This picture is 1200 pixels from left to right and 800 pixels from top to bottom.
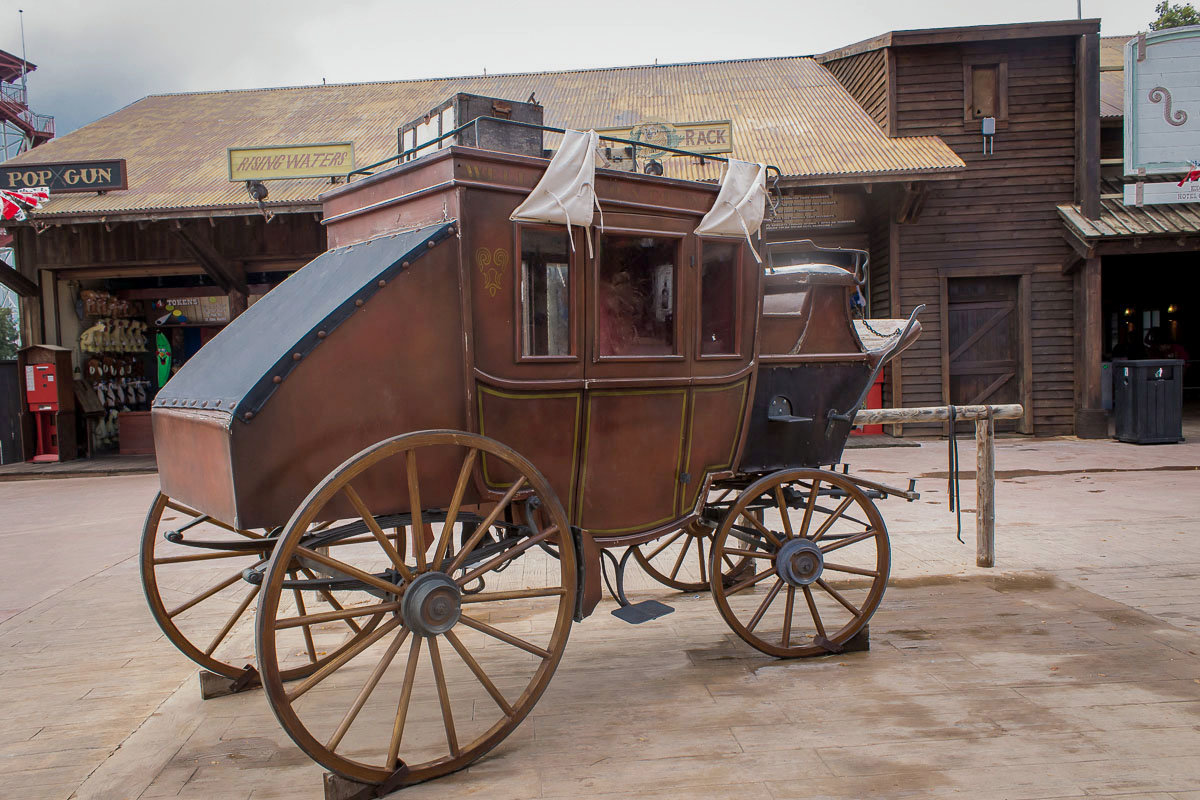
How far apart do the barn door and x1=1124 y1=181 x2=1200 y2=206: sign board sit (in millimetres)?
2080

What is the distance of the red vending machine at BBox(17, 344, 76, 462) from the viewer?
523 inches

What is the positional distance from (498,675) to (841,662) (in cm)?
174

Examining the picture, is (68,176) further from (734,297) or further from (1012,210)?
(1012,210)

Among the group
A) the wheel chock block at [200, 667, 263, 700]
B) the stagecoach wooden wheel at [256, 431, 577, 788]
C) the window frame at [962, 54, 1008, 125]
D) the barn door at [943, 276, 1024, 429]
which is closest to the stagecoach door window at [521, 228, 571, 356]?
the stagecoach wooden wheel at [256, 431, 577, 788]

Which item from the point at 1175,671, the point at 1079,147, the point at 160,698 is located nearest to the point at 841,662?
the point at 1175,671

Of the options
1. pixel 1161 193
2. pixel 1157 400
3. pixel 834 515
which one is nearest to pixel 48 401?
pixel 834 515

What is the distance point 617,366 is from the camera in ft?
12.4

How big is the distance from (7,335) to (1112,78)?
42959 millimetres

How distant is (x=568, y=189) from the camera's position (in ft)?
11.5

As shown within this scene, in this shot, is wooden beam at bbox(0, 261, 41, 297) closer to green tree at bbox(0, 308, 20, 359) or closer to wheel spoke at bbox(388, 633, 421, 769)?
wheel spoke at bbox(388, 633, 421, 769)

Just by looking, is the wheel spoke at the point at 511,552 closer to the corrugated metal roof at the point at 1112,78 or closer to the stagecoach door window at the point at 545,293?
the stagecoach door window at the point at 545,293

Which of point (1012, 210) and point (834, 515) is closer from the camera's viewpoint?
point (834, 515)

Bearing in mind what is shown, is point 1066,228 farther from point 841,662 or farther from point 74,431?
point 74,431

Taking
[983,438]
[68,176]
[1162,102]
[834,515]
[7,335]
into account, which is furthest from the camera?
[7,335]
